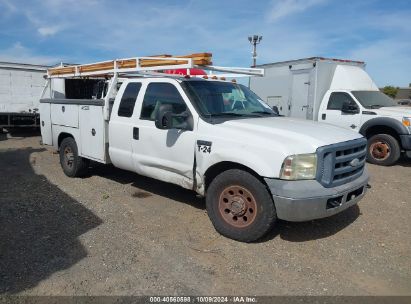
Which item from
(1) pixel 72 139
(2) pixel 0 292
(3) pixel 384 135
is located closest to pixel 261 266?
(2) pixel 0 292

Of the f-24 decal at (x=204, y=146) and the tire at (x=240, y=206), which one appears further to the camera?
the f-24 decal at (x=204, y=146)

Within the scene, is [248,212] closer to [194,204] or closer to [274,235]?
[274,235]

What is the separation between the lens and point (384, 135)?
9.06 m

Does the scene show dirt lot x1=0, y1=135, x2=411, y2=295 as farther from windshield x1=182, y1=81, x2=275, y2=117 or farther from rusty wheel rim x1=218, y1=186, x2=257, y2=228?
windshield x1=182, y1=81, x2=275, y2=117

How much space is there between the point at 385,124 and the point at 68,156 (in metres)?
7.11

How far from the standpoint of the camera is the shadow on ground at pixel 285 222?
4590 mm

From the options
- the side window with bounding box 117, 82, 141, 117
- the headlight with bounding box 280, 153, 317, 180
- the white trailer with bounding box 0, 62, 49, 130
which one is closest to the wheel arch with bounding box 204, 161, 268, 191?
the headlight with bounding box 280, 153, 317, 180

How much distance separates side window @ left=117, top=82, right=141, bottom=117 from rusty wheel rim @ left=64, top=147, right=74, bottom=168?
1.82 m

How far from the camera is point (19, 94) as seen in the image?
13758 millimetres

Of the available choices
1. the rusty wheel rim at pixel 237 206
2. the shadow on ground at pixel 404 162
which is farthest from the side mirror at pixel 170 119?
the shadow on ground at pixel 404 162

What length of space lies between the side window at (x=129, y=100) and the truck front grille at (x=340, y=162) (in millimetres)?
2894

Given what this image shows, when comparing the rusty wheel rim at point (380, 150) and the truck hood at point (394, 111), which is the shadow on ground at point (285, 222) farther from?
the truck hood at point (394, 111)

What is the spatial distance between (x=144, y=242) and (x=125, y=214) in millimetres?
986

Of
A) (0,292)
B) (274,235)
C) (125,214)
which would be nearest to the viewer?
(0,292)
